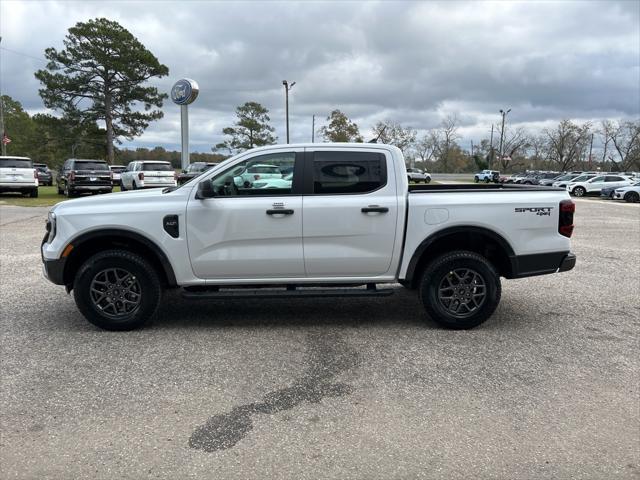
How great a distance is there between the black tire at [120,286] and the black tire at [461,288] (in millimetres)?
2677

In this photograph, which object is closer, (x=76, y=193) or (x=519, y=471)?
(x=519, y=471)

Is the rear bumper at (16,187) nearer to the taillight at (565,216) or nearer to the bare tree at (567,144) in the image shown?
the taillight at (565,216)

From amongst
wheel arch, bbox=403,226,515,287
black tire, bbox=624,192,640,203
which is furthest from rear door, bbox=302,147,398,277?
black tire, bbox=624,192,640,203

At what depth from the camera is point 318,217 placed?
496 centimetres

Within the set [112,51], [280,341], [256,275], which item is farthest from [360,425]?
[112,51]

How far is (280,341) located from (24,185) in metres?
21.7

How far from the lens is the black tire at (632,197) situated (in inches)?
1196

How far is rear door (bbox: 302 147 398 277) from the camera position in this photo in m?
4.98

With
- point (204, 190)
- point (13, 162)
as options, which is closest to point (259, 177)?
point (204, 190)

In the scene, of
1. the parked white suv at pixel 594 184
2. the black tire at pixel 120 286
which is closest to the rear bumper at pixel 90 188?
the black tire at pixel 120 286

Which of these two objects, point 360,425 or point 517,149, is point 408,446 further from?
point 517,149

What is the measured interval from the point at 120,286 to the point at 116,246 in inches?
17.4

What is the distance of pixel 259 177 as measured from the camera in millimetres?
5094

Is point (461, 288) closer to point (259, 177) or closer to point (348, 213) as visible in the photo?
point (348, 213)
